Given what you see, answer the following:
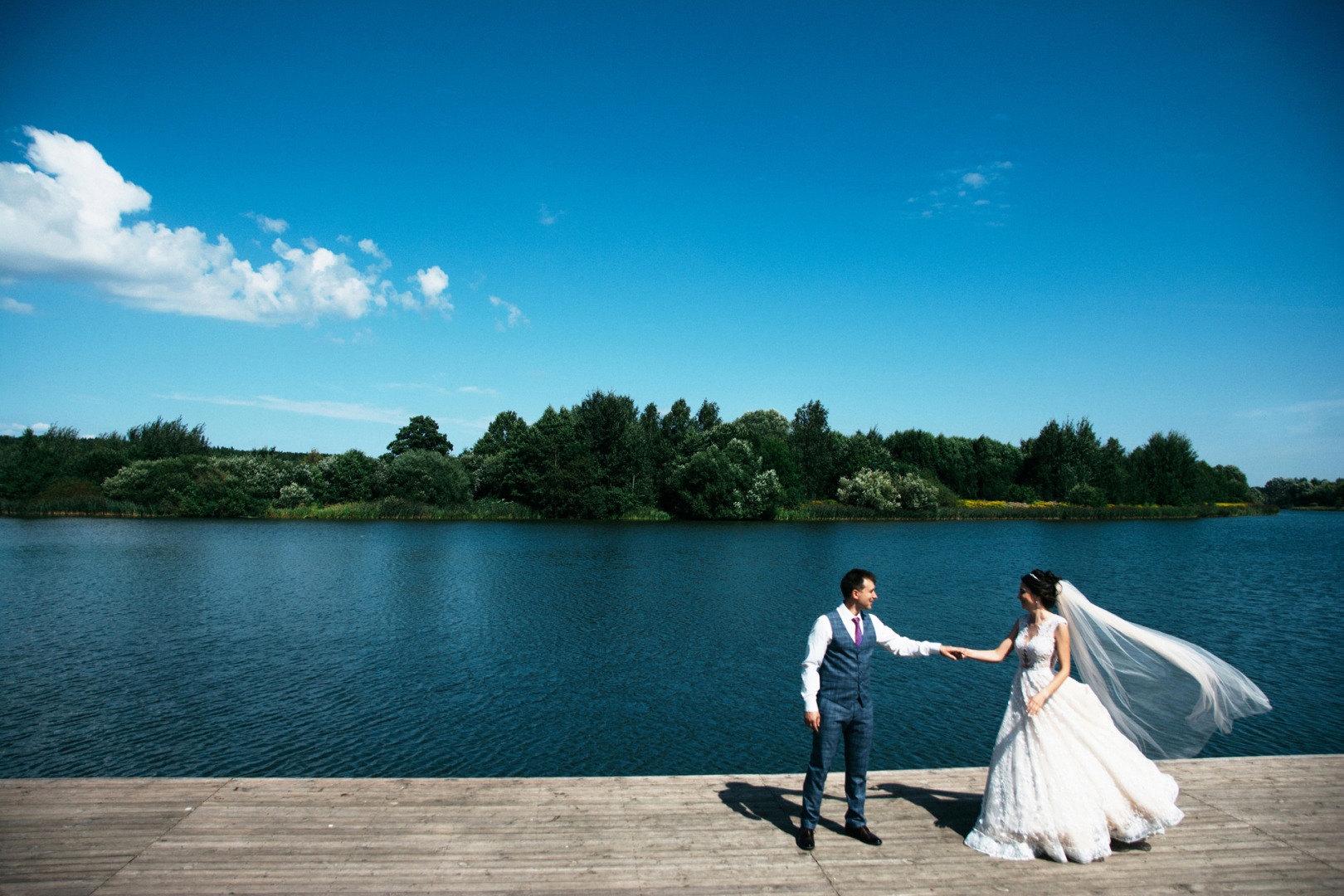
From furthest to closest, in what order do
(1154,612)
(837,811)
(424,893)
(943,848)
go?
(1154,612) < (837,811) < (943,848) < (424,893)

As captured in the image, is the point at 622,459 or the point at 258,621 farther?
the point at 622,459

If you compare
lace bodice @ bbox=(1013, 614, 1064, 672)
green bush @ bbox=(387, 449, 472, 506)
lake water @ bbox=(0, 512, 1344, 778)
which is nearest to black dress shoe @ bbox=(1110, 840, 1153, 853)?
lace bodice @ bbox=(1013, 614, 1064, 672)

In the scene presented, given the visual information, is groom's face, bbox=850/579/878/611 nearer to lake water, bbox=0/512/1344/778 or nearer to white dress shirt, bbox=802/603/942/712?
white dress shirt, bbox=802/603/942/712

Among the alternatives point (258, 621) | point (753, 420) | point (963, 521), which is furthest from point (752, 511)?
point (258, 621)

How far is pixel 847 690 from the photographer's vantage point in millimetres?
5309

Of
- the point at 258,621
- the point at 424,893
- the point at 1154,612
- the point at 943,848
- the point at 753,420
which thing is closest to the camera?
the point at 424,893

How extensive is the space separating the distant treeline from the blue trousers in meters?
55.6

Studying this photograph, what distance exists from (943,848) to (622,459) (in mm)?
60181

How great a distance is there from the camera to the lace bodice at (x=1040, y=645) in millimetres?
5258

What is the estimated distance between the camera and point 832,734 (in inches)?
209

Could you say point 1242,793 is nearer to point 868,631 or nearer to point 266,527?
point 868,631

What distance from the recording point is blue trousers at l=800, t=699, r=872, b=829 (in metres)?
5.12

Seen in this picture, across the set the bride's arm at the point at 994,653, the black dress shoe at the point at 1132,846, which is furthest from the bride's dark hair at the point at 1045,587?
the black dress shoe at the point at 1132,846

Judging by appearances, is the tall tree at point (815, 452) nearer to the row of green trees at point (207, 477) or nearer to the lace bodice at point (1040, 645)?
the row of green trees at point (207, 477)
